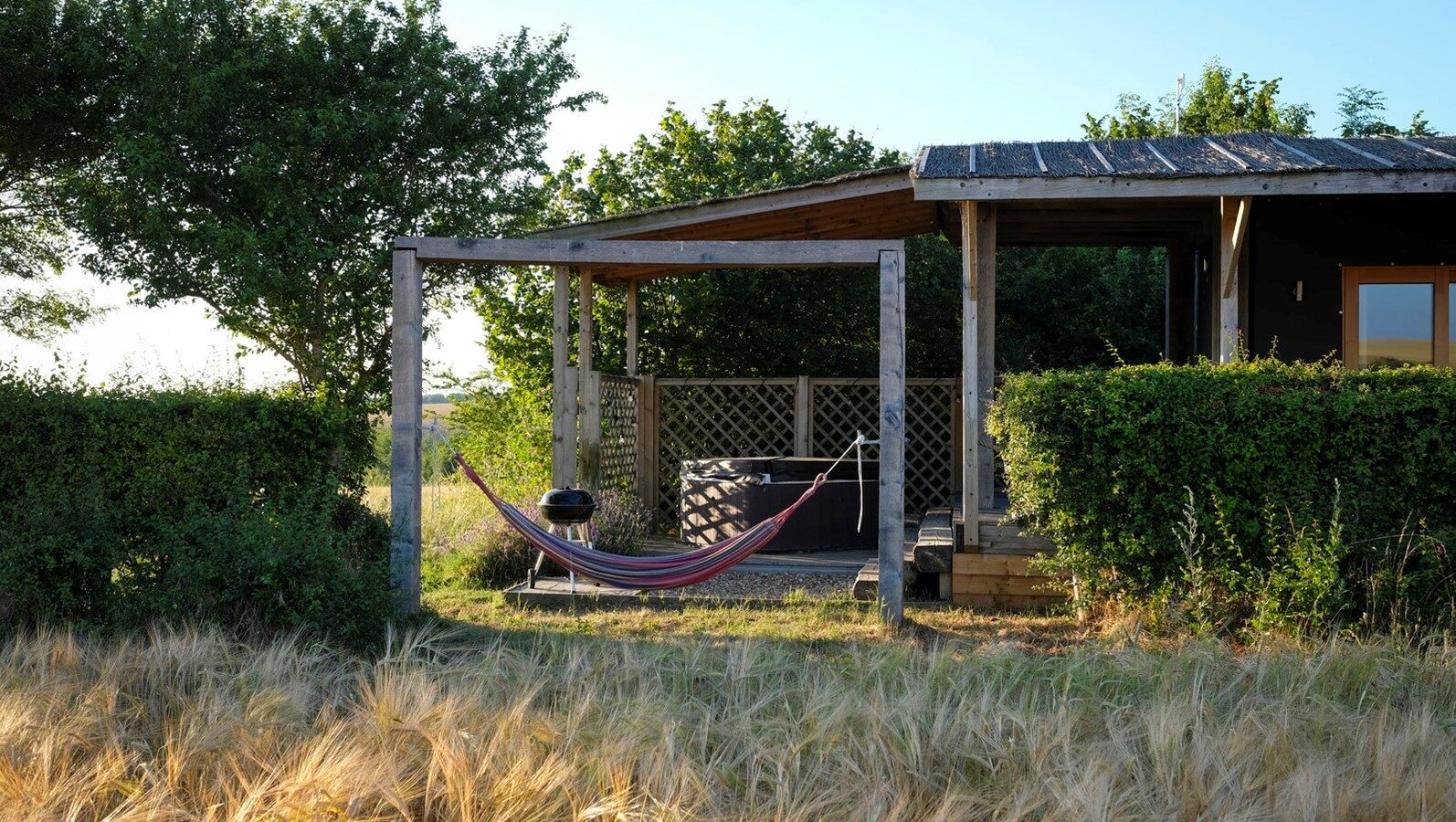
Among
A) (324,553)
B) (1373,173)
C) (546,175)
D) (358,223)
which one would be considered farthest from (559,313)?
(1373,173)

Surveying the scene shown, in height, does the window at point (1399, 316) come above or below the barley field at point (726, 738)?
above

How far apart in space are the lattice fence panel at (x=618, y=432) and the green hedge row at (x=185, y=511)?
2887 millimetres

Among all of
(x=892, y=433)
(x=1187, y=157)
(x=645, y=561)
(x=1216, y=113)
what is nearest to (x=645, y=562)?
(x=645, y=561)

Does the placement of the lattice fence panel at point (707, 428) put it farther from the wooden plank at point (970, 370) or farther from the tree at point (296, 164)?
the wooden plank at point (970, 370)

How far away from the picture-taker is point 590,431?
31.2 feet

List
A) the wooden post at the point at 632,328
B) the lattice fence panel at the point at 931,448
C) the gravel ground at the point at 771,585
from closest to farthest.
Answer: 1. the gravel ground at the point at 771,585
2. the wooden post at the point at 632,328
3. the lattice fence panel at the point at 931,448

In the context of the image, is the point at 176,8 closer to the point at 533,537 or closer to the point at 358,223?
the point at 358,223

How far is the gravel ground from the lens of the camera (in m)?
7.69

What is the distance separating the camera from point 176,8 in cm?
921

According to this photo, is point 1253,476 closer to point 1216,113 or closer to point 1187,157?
point 1187,157

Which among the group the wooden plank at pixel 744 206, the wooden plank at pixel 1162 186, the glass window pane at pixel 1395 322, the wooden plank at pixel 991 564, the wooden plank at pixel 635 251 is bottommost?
the wooden plank at pixel 991 564

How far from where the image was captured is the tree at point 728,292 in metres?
12.6

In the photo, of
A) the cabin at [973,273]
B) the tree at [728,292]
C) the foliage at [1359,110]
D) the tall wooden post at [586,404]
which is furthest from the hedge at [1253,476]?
the foliage at [1359,110]

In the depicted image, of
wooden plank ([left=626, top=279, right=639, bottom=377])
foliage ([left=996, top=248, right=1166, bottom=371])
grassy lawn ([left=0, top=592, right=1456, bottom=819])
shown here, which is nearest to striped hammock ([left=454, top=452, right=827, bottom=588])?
grassy lawn ([left=0, top=592, right=1456, bottom=819])
